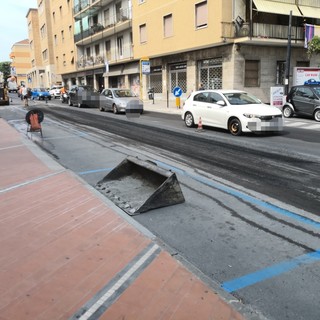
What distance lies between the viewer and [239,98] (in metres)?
13.1

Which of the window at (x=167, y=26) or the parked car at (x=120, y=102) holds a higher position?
the window at (x=167, y=26)

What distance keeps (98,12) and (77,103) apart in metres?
19.5

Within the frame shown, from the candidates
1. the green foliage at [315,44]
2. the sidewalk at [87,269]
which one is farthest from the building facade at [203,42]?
the sidewalk at [87,269]

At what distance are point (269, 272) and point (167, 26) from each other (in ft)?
90.9

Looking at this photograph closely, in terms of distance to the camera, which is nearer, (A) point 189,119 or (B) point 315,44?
(A) point 189,119

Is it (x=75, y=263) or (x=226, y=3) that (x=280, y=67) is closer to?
(x=226, y=3)

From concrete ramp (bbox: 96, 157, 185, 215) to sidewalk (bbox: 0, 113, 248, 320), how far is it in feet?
0.90

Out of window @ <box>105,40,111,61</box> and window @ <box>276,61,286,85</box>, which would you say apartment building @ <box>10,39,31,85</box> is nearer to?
window @ <box>105,40,111,61</box>

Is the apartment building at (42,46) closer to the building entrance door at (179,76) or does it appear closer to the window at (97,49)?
the window at (97,49)

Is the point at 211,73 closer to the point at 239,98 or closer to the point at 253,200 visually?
the point at 239,98

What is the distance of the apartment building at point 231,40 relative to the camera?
23406 millimetres

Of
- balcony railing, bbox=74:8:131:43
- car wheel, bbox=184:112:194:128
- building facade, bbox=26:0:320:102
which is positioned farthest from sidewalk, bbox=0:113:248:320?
balcony railing, bbox=74:8:131:43

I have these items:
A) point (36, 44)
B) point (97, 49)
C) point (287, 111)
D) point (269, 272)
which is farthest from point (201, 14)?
point (36, 44)

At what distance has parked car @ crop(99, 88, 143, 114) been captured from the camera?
21.8m
